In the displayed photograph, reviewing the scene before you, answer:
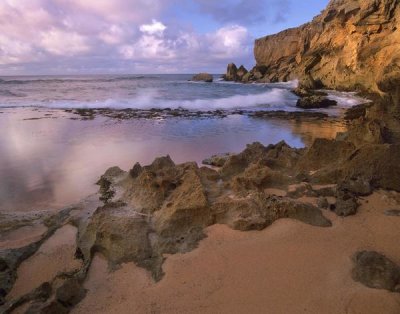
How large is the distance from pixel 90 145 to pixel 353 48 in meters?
25.4

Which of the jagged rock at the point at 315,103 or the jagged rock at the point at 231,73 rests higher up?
the jagged rock at the point at 315,103

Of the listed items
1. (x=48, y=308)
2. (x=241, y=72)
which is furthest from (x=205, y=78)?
(x=48, y=308)

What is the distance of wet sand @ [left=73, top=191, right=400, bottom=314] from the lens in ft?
7.66

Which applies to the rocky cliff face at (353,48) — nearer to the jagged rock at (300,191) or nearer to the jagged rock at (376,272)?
the jagged rock at (300,191)

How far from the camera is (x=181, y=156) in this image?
7.78 metres

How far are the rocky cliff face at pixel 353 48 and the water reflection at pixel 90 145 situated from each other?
20.4ft

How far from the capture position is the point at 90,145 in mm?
8969

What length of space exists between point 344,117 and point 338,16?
18.6 metres

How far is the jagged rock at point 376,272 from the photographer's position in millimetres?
2375

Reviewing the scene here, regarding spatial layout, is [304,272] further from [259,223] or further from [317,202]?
[317,202]

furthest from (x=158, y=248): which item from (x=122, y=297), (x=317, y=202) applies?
(x=317, y=202)

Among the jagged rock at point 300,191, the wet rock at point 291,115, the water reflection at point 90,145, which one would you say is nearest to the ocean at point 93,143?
the water reflection at point 90,145

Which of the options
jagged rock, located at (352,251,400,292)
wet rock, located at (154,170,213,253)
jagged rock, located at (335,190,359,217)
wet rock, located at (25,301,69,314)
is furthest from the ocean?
jagged rock, located at (352,251,400,292)

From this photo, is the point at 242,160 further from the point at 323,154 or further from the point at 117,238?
the point at 117,238
